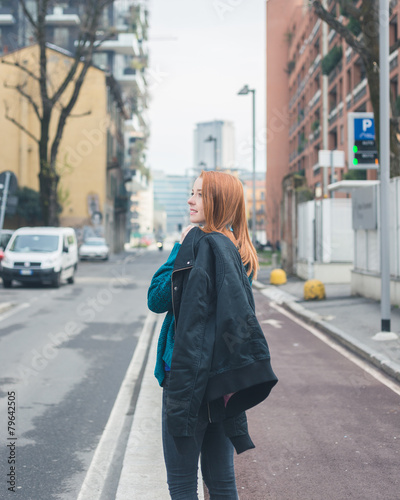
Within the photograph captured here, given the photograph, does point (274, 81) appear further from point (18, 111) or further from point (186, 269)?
point (186, 269)

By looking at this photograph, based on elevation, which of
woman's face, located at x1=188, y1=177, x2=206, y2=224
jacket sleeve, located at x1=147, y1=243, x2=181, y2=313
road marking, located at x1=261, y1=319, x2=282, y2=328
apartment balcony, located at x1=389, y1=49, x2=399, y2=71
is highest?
apartment balcony, located at x1=389, y1=49, x2=399, y2=71

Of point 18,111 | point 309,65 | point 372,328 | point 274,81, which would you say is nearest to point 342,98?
point 309,65

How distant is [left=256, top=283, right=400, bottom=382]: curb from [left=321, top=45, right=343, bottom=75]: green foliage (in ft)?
99.7

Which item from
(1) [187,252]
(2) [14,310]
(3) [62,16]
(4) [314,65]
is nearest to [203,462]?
(1) [187,252]

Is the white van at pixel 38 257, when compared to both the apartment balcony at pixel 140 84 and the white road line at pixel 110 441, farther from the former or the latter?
the apartment balcony at pixel 140 84

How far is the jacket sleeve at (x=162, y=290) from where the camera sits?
8.62 ft

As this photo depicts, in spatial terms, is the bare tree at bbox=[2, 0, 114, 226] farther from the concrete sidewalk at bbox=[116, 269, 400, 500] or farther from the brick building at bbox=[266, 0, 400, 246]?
the concrete sidewalk at bbox=[116, 269, 400, 500]

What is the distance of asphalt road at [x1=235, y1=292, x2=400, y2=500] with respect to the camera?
3918mm

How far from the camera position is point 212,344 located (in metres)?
2.45

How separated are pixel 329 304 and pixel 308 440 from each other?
392 inches

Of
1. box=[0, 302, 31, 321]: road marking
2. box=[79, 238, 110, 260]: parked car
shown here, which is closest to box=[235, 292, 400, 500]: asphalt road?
box=[0, 302, 31, 321]: road marking

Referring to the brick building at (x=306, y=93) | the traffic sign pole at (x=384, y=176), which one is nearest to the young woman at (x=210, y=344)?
the traffic sign pole at (x=384, y=176)

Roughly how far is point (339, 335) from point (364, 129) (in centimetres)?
524

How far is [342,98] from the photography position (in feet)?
144
